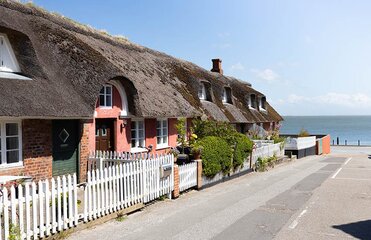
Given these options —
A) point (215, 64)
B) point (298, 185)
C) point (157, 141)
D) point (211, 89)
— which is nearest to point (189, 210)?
point (298, 185)

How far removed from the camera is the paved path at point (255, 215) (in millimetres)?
8477

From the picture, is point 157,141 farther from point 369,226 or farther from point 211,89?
point 369,226

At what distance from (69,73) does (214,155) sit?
648cm

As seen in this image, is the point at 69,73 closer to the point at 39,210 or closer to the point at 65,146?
the point at 65,146

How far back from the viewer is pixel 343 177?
749 inches

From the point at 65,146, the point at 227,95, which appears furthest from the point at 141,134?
the point at 227,95

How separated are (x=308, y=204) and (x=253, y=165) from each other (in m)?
8.98

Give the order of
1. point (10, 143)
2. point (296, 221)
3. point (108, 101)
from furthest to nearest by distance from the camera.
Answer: point (108, 101)
point (10, 143)
point (296, 221)

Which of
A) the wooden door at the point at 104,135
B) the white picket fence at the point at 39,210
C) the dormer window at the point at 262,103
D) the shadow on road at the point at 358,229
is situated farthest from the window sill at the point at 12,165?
the dormer window at the point at 262,103

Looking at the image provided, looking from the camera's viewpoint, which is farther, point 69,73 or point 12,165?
point 69,73

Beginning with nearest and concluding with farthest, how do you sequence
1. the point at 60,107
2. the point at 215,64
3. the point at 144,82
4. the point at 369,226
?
the point at 369,226 < the point at 60,107 < the point at 144,82 < the point at 215,64

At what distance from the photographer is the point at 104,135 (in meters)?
15.6

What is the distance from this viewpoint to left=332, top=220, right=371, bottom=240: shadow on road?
843 cm

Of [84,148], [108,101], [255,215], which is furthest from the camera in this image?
[108,101]
